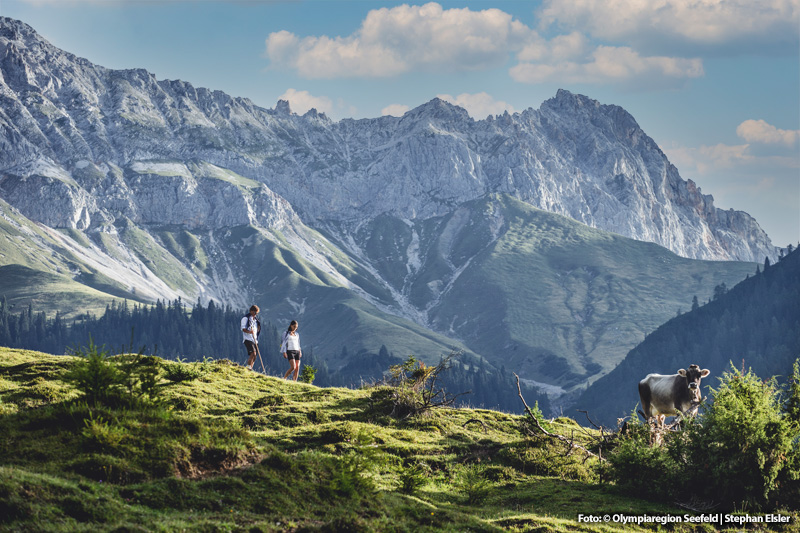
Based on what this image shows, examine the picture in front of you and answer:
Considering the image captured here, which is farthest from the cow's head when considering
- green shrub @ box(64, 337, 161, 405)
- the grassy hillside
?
green shrub @ box(64, 337, 161, 405)

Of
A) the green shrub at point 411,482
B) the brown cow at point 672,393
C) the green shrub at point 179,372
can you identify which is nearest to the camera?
the green shrub at point 411,482

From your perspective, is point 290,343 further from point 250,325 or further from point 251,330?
point 250,325

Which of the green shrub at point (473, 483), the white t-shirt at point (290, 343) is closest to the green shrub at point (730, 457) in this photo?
the green shrub at point (473, 483)

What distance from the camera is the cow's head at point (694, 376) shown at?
32.4 m

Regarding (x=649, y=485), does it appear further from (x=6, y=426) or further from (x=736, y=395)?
(x=6, y=426)

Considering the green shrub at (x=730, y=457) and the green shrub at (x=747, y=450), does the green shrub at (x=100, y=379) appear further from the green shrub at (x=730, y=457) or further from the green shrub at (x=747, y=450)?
the green shrub at (x=747, y=450)

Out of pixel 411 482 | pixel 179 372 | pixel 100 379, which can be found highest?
pixel 100 379

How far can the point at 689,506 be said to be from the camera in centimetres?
2373

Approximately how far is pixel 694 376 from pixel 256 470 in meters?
22.1

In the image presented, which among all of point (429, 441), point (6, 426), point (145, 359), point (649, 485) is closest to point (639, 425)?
point (649, 485)

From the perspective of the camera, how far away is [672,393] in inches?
1321

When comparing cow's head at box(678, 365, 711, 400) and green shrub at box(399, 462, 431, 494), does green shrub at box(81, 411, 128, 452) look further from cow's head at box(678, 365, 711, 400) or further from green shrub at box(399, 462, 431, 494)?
cow's head at box(678, 365, 711, 400)

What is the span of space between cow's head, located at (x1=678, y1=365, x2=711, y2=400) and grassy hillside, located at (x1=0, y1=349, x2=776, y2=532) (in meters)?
6.55

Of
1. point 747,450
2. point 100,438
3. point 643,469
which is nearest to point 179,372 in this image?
point 100,438
